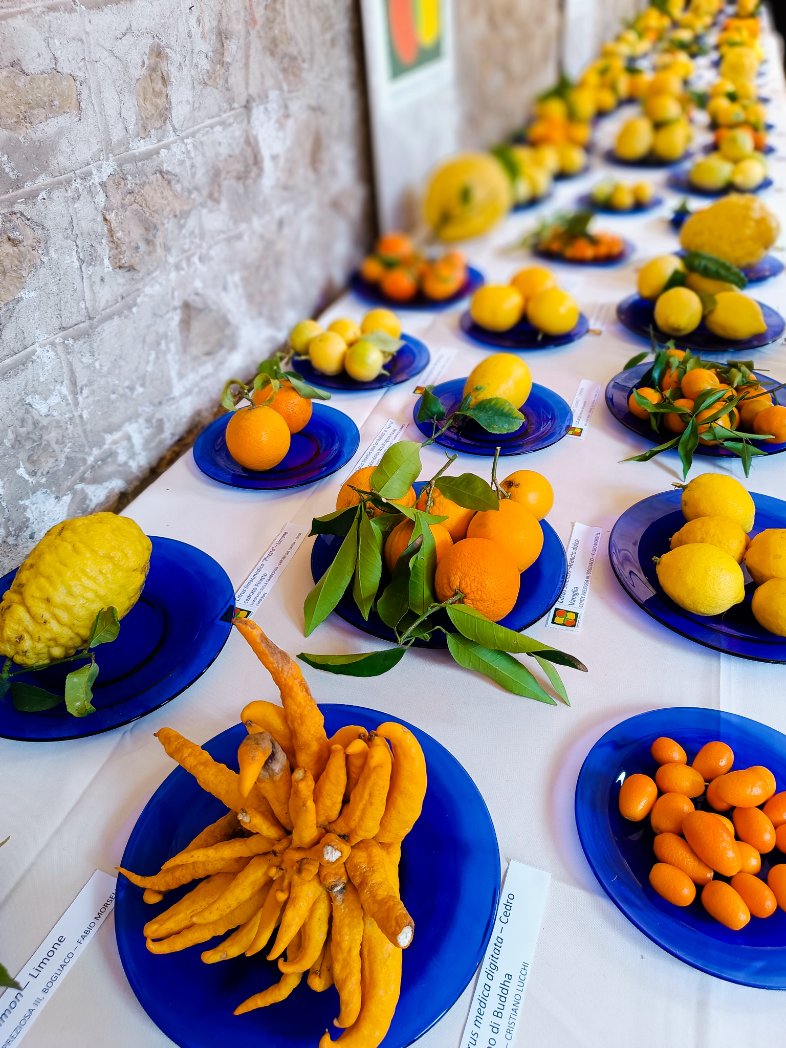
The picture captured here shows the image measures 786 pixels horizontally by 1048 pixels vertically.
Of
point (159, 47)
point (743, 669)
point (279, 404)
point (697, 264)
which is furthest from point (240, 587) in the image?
point (697, 264)

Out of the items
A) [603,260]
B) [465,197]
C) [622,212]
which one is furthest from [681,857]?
[622,212]

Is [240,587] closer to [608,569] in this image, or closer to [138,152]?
[608,569]

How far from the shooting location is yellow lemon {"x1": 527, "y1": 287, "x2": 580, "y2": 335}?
129cm

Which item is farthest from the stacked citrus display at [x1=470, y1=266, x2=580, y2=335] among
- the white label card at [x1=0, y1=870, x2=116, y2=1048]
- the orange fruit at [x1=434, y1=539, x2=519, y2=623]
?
the white label card at [x1=0, y1=870, x2=116, y2=1048]

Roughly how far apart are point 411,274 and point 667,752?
1.19 meters

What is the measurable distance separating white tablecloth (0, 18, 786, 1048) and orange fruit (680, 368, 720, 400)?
100mm

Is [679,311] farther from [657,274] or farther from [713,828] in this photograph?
[713,828]

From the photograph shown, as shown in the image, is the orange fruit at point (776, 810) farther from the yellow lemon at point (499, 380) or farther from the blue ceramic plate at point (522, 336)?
the blue ceramic plate at point (522, 336)

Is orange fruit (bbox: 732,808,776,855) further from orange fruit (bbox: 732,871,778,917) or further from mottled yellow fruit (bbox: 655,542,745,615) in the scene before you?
mottled yellow fruit (bbox: 655,542,745,615)

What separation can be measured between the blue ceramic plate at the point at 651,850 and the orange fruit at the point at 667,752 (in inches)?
0.4

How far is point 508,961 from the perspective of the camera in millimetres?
553

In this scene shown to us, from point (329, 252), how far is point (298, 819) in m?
1.35

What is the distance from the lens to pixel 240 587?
890mm

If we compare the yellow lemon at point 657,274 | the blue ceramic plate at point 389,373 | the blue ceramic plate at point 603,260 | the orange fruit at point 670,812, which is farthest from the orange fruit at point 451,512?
the blue ceramic plate at point 603,260
